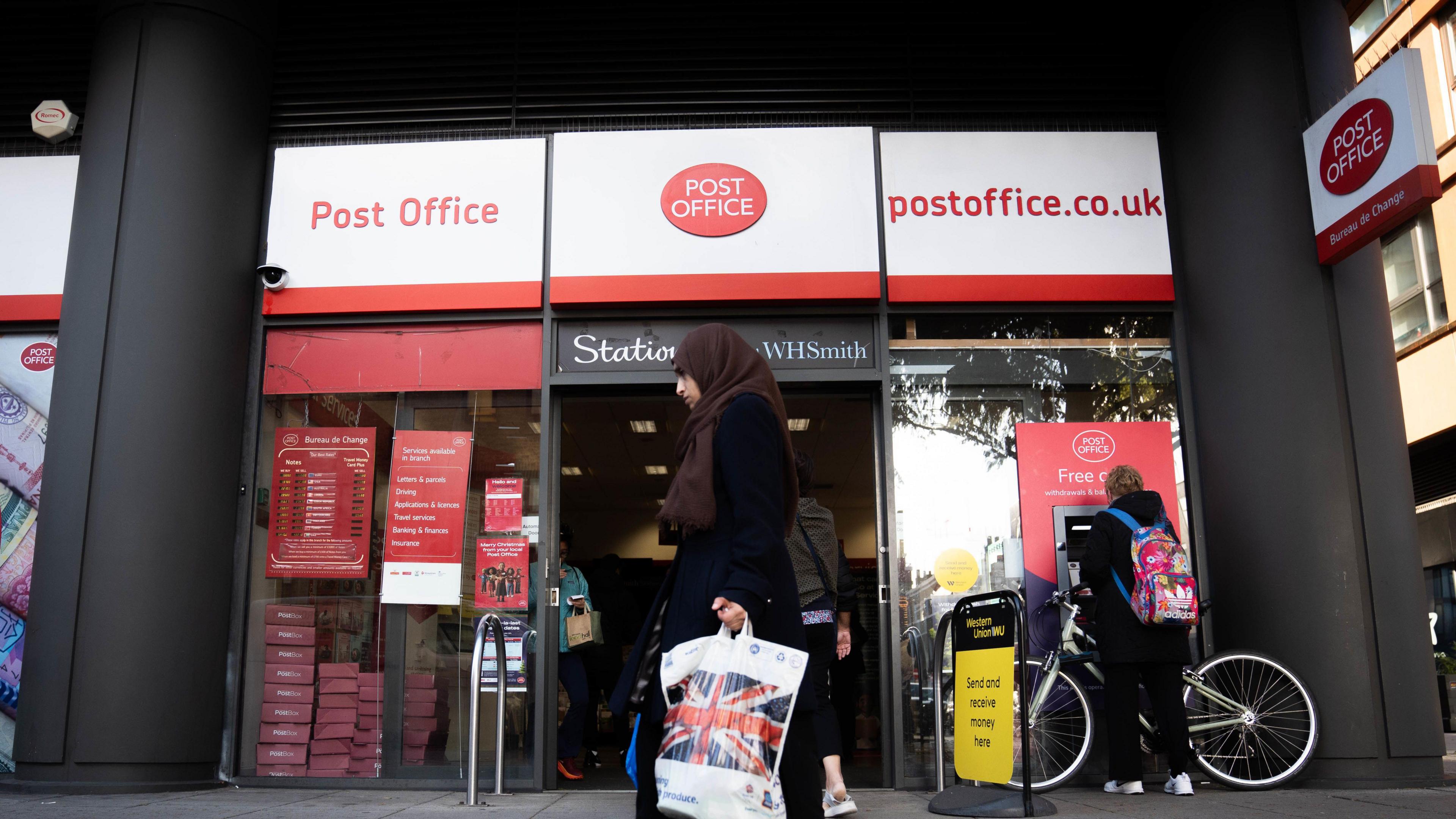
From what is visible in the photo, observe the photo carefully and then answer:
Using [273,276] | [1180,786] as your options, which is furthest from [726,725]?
[273,276]

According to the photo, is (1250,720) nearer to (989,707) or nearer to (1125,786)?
(1125,786)

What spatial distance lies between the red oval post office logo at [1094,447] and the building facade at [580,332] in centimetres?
2

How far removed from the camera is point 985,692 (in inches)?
187

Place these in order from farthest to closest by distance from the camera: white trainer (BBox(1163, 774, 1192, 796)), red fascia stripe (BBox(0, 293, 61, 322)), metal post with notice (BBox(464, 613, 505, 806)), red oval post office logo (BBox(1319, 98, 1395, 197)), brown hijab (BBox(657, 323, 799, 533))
A: 1. red fascia stripe (BBox(0, 293, 61, 322))
2. red oval post office logo (BBox(1319, 98, 1395, 197))
3. white trainer (BBox(1163, 774, 1192, 796))
4. metal post with notice (BBox(464, 613, 505, 806))
5. brown hijab (BBox(657, 323, 799, 533))

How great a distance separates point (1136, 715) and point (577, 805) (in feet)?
9.10

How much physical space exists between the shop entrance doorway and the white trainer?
4.98ft

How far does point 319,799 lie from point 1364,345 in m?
5.98

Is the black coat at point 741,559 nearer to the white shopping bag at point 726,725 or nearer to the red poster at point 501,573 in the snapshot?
the white shopping bag at point 726,725

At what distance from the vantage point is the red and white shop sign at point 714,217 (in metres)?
6.29

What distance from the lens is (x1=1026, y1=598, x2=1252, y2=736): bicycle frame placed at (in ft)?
18.4

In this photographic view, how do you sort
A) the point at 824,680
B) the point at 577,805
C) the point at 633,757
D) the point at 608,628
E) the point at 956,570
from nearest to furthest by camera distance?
the point at 633,757, the point at 824,680, the point at 577,805, the point at 956,570, the point at 608,628

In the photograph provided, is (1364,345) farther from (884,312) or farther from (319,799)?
(319,799)

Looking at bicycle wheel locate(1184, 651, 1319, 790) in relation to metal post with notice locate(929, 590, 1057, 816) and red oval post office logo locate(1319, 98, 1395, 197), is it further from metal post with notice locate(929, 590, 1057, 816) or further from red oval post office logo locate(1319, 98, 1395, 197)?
red oval post office logo locate(1319, 98, 1395, 197)

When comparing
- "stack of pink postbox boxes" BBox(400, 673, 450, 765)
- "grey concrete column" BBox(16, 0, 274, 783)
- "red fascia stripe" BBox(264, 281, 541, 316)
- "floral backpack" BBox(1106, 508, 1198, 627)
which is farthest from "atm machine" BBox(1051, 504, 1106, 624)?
"grey concrete column" BBox(16, 0, 274, 783)
